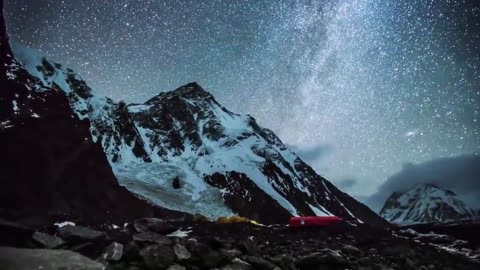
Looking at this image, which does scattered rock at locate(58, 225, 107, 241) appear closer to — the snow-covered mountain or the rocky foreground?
the rocky foreground

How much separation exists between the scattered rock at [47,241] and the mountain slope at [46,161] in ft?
108

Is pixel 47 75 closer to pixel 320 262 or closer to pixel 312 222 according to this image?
pixel 312 222

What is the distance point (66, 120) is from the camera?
64125 millimetres

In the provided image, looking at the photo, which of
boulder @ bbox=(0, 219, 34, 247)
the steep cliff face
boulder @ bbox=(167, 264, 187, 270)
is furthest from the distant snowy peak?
boulder @ bbox=(167, 264, 187, 270)

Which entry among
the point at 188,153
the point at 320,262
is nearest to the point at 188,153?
the point at 188,153

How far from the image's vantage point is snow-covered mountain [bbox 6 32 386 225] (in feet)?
296

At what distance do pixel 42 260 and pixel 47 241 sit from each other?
13.9 ft

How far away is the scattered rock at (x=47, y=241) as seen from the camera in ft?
40.7

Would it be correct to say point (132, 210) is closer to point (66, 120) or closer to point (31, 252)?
point (66, 120)

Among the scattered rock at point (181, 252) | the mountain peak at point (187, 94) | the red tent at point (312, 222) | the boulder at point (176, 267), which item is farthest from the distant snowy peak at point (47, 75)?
the mountain peak at point (187, 94)

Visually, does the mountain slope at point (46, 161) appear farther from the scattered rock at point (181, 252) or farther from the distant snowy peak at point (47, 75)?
the scattered rock at point (181, 252)

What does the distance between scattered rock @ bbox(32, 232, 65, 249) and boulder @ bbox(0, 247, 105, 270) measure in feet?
10.9

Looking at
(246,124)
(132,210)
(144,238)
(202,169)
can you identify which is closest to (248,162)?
(202,169)

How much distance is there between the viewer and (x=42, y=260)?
8.86m
